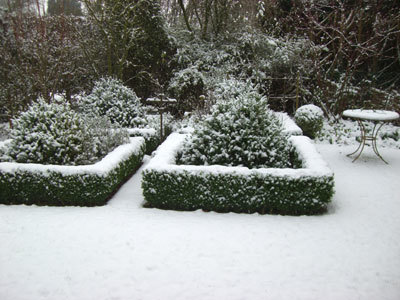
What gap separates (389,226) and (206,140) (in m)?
2.95

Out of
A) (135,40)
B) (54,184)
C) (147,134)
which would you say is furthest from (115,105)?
(135,40)

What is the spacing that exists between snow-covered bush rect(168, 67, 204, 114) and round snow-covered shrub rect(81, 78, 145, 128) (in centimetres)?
294

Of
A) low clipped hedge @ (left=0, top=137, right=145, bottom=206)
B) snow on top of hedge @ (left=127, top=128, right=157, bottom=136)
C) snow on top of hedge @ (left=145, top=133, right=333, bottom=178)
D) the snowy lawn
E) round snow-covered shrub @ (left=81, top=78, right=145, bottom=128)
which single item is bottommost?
the snowy lawn

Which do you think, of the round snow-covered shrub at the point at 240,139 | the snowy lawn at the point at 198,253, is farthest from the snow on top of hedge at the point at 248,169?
the snowy lawn at the point at 198,253

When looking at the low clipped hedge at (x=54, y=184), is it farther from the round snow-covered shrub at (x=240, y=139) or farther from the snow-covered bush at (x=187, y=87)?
the snow-covered bush at (x=187, y=87)

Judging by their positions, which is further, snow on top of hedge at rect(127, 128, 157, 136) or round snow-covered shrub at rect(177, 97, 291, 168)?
snow on top of hedge at rect(127, 128, 157, 136)

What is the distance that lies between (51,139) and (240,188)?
3344 millimetres

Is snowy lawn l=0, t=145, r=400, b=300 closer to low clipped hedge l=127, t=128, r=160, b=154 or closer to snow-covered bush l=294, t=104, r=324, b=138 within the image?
low clipped hedge l=127, t=128, r=160, b=154

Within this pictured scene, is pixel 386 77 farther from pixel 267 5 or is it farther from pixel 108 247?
pixel 108 247

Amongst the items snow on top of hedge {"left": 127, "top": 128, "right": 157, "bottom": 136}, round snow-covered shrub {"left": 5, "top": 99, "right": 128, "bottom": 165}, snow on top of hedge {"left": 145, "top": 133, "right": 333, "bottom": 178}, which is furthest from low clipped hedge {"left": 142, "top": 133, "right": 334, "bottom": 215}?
snow on top of hedge {"left": 127, "top": 128, "right": 157, "bottom": 136}

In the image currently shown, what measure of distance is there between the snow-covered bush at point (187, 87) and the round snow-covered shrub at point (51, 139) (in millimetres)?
5416

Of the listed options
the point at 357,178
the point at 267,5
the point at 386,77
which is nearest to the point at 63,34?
the point at 267,5

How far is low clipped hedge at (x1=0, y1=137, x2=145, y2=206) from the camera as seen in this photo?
4.85 metres

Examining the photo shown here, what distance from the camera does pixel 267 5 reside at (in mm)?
11727
